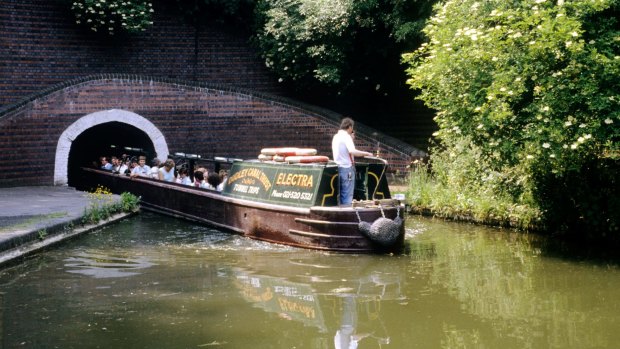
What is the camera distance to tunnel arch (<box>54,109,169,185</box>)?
657 inches

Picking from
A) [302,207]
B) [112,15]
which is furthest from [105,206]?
[112,15]

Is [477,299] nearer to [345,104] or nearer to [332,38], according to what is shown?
[332,38]

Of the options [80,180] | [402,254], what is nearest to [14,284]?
[402,254]

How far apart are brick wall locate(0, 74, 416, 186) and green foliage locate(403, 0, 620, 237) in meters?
6.43

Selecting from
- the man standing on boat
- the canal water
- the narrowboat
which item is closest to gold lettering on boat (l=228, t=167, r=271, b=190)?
the narrowboat

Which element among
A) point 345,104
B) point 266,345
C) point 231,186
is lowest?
point 266,345

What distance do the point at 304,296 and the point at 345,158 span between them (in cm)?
283

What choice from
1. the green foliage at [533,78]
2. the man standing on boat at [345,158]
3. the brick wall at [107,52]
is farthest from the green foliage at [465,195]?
the brick wall at [107,52]

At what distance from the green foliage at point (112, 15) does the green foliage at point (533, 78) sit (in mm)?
10188

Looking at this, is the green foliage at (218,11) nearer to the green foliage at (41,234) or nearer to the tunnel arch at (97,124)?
the tunnel arch at (97,124)

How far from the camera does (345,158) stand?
10.2 metres

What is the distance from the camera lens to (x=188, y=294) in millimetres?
7742

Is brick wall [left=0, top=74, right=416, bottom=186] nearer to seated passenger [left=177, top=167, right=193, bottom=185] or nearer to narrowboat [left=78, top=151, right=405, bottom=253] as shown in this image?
seated passenger [left=177, top=167, right=193, bottom=185]

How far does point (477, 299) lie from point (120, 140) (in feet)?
A: 45.9
